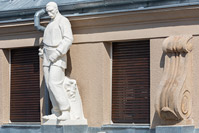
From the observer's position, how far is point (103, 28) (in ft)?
56.7

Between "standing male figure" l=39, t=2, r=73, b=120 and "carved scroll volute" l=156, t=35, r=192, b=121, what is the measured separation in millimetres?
2254

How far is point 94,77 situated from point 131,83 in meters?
0.88

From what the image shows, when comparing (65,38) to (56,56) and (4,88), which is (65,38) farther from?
(4,88)

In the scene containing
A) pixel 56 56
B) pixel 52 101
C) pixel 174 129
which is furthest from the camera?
pixel 52 101

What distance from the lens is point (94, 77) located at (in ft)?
57.2

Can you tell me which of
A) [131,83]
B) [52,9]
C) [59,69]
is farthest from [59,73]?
[131,83]

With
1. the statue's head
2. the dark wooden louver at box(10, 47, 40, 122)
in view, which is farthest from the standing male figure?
the dark wooden louver at box(10, 47, 40, 122)

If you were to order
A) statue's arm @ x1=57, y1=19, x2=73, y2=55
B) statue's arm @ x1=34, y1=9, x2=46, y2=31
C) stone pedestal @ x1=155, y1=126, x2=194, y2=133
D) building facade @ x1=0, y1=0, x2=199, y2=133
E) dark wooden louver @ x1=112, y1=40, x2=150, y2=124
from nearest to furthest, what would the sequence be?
stone pedestal @ x1=155, y1=126, x2=194, y2=133, building facade @ x1=0, y1=0, x2=199, y2=133, dark wooden louver @ x1=112, y1=40, x2=150, y2=124, statue's arm @ x1=57, y1=19, x2=73, y2=55, statue's arm @ x1=34, y1=9, x2=46, y2=31

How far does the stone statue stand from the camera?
17.0 meters

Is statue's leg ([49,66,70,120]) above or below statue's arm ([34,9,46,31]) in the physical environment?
below

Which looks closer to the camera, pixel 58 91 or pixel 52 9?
pixel 58 91

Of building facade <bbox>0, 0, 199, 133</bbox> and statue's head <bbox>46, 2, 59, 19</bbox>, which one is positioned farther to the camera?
statue's head <bbox>46, 2, 59, 19</bbox>

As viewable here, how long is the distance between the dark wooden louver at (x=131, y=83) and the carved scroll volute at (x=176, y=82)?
0.87 meters

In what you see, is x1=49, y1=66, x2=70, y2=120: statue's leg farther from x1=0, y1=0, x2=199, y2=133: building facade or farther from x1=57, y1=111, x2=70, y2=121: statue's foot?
x1=0, y1=0, x2=199, y2=133: building facade
